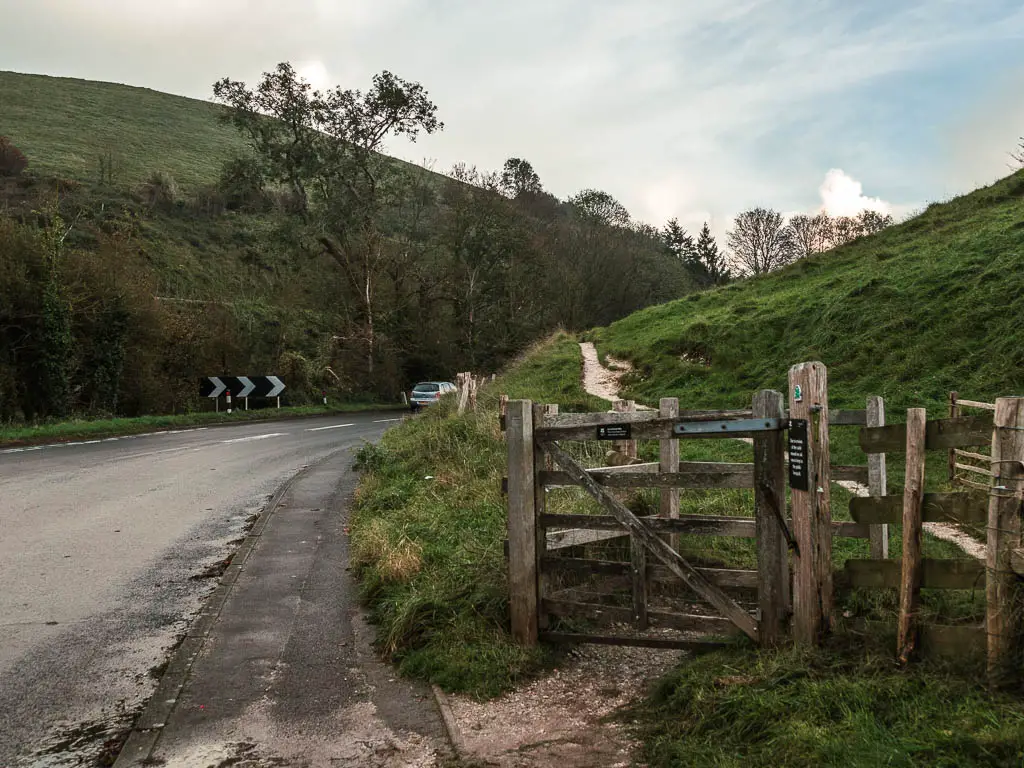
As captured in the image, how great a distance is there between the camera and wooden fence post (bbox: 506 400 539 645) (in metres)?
5.76

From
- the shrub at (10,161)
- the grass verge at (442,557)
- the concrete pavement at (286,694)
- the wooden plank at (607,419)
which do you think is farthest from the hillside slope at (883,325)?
the shrub at (10,161)

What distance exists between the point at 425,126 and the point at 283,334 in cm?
1511

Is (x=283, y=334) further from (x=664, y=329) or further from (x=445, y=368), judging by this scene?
(x=664, y=329)

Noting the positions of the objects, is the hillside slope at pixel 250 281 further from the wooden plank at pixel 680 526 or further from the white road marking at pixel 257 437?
the wooden plank at pixel 680 526

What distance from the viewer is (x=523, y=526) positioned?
5.82 meters

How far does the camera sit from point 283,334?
3856cm

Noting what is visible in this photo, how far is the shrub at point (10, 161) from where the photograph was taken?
51.3 m

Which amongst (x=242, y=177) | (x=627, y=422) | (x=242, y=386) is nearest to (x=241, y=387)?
(x=242, y=386)

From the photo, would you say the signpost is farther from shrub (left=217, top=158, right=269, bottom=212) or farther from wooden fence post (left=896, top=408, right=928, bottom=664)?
wooden fence post (left=896, top=408, right=928, bottom=664)

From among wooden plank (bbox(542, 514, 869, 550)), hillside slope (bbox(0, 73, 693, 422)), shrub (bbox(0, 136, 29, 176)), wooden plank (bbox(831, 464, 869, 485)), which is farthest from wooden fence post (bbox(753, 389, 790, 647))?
shrub (bbox(0, 136, 29, 176))

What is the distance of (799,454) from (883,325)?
16008mm

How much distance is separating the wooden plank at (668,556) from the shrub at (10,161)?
Answer: 56877 millimetres

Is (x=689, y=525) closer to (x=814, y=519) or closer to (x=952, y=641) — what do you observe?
(x=814, y=519)

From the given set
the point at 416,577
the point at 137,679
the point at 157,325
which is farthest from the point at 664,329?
the point at 137,679
